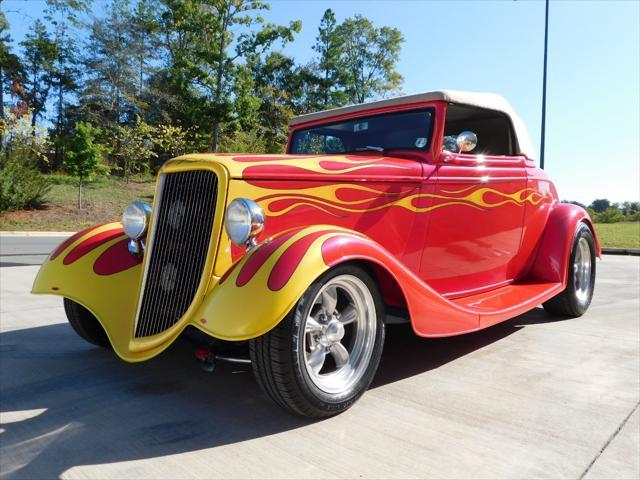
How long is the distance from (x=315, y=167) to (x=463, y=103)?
147 centimetres

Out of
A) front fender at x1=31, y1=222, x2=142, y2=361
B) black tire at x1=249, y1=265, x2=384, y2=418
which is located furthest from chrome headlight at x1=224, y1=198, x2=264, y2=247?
front fender at x1=31, y1=222, x2=142, y2=361

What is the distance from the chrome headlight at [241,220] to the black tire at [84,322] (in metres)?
1.54

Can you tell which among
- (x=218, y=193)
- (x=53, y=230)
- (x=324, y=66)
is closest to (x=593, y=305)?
(x=218, y=193)

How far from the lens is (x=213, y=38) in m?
23.7

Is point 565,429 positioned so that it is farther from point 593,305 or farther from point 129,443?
point 593,305

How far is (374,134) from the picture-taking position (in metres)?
3.81

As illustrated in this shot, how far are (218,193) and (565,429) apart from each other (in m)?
1.95

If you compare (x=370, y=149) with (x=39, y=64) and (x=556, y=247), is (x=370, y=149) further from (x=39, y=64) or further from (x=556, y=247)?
(x=39, y=64)

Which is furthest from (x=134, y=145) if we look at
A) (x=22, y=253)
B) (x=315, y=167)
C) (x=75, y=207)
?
(x=315, y=167)

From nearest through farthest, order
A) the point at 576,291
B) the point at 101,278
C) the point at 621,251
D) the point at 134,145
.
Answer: the point at 101,278 → the point at 576,291 → the point at 621,251 → the point at 134,145

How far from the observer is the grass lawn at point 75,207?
17.4 meters

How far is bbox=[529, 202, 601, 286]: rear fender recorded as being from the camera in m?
4.38

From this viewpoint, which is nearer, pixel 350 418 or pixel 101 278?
pixel 350 418

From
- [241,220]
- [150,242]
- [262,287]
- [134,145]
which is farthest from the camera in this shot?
[134,145]
